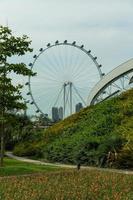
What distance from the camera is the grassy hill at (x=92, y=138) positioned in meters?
28.1

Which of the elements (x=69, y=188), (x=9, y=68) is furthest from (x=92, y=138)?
(x=69, y=188)

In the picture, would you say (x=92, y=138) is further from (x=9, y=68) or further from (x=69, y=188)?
(x=69, y=188)

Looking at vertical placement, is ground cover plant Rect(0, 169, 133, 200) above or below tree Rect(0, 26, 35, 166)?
below

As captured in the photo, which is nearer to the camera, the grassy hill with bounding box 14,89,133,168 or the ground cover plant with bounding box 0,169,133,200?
the ground cover plant with bounding box 0,169,133,200

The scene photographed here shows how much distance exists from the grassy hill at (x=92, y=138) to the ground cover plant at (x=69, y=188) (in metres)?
11.3

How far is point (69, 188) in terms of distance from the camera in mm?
12773

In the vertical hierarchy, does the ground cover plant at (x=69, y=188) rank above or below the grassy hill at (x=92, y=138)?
below

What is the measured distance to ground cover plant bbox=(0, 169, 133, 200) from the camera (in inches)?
437

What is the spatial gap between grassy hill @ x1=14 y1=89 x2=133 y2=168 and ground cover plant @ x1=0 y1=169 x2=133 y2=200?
11290 millimetres

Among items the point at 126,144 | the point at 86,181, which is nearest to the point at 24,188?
the point at 86,181

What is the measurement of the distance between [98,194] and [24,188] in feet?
6.59

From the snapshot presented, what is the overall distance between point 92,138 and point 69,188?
19.6m

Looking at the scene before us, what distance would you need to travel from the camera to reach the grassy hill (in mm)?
28062

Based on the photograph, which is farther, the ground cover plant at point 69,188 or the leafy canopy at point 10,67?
the leafy canopy at point 10,67
